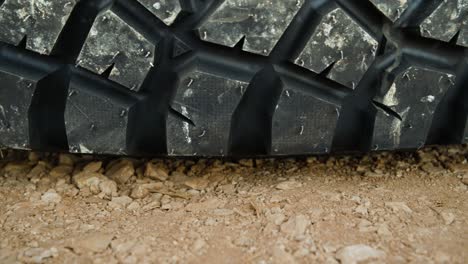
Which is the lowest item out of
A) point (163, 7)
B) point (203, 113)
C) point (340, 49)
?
point (203, 113)

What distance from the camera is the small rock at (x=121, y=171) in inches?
58.0

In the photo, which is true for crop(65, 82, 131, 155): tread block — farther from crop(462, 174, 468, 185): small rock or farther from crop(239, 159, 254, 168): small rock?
crop(462, 174, 468, 185): small rock

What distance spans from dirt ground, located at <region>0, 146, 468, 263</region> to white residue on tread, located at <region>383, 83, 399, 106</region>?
0.73 feet

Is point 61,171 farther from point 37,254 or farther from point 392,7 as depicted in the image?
point 392,7

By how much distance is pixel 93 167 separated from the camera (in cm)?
151

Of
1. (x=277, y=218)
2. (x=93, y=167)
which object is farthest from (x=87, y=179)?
(x=277, y=218)

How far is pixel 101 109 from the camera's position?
133 centimetres

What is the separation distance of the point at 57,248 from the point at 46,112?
35 cm

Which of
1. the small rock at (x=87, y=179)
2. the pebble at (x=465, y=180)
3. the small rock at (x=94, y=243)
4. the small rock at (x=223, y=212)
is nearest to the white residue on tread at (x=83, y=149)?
the small rock at (x=87, y=179)

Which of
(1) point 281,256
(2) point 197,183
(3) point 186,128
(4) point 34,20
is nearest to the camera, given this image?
(1) point 281,256

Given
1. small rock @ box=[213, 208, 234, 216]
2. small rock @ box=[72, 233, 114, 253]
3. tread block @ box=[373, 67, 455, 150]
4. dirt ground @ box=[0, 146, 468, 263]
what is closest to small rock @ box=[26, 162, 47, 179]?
dirt ground @ box=[0, 146, 468, 263]

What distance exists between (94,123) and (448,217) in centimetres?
85

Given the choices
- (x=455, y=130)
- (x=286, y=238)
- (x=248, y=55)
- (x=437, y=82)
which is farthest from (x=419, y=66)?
(x=286, y=238)

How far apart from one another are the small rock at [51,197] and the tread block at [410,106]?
2.61ft
